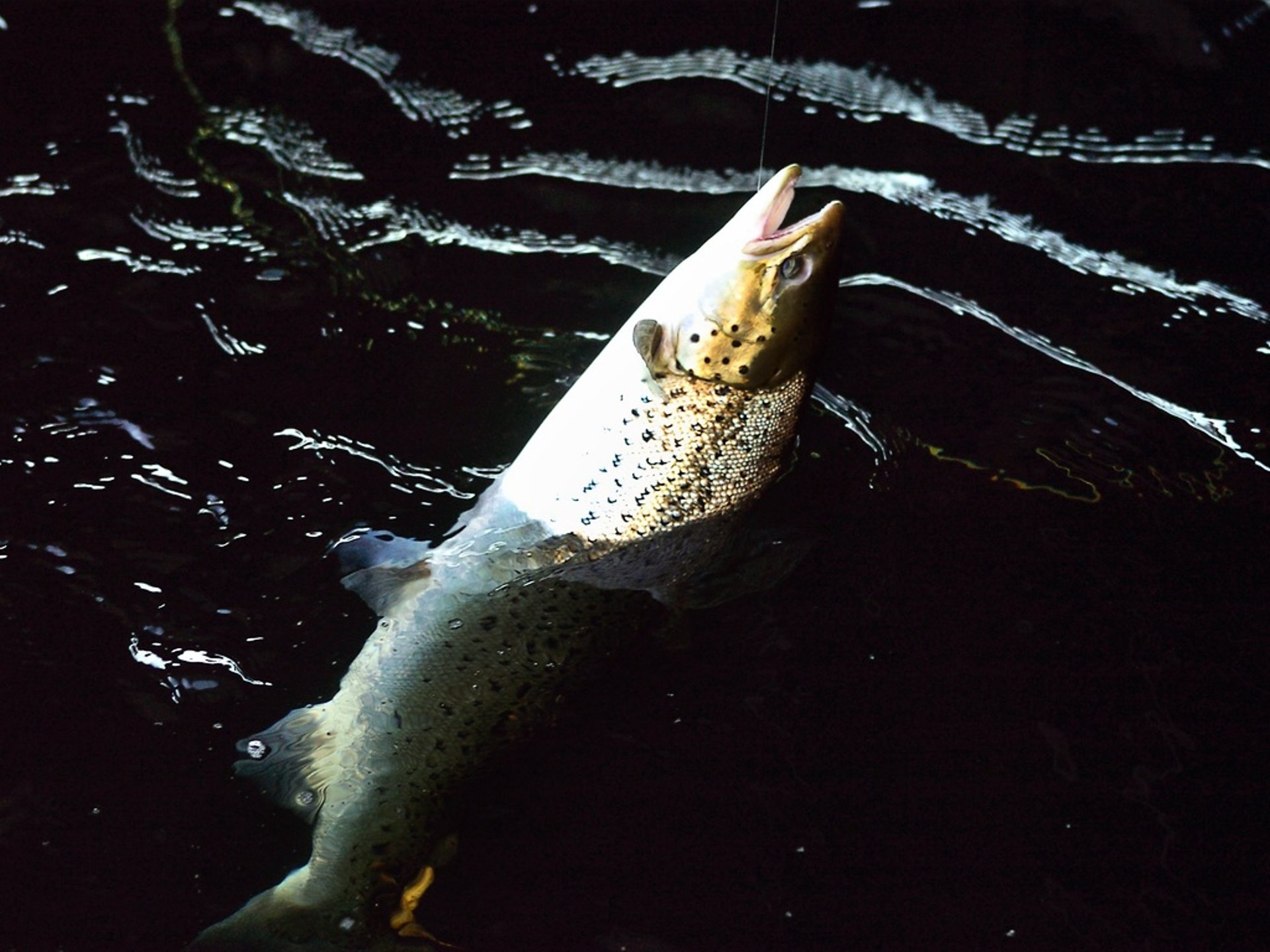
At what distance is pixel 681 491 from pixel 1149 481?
1.75m

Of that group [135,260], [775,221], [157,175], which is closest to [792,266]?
[775,221]

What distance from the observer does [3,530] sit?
2.92m

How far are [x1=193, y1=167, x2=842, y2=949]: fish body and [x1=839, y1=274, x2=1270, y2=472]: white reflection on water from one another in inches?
43.0

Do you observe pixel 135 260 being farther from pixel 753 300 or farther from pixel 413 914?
pixel 413 914

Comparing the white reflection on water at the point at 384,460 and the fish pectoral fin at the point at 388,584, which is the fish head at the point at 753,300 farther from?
the fish pectoral fin at the point at 388,584

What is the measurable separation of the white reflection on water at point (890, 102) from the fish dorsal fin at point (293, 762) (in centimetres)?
271

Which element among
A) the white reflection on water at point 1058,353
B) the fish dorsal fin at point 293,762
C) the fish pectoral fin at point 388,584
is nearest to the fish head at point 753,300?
the fish pectoral fin at point 388,584

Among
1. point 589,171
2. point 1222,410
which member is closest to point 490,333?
point 589,171

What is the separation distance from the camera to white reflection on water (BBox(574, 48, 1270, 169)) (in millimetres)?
4160

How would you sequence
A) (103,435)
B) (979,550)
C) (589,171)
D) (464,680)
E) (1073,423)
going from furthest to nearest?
1. (589,171)
2. (1073,423)
3. (979,550)
4. (103,435)
5. (464,680)

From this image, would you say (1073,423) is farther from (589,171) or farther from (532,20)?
(532,20)

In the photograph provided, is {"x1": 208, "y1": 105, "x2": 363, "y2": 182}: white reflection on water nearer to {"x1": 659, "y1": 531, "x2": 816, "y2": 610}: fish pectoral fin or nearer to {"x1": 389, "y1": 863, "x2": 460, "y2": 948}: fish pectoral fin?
{"x1": 659, "y1": 531, "x2": 816, "y2": 610}: fish pectoral fin

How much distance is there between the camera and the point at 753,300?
287 cm

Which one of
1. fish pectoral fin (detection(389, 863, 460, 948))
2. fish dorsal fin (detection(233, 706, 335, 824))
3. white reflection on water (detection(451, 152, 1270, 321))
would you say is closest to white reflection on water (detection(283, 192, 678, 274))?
white reflection on water (detection(451, 152, 1270, 321))
